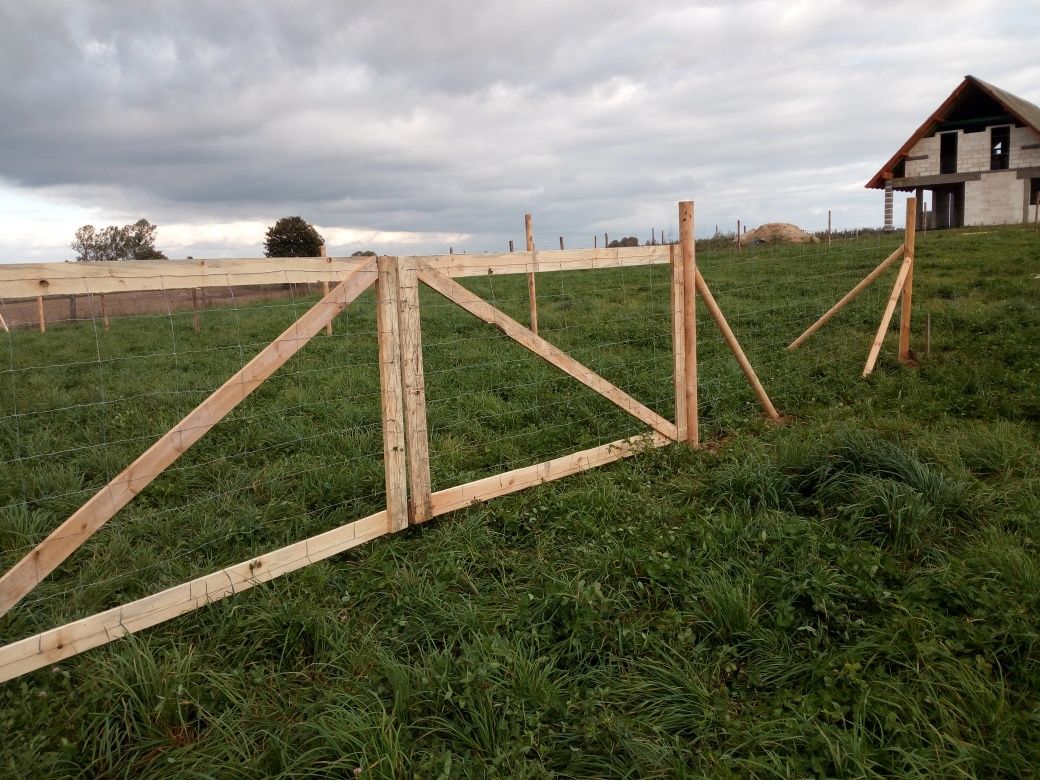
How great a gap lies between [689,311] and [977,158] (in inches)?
1176

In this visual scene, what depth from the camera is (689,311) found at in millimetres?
Result: 5934

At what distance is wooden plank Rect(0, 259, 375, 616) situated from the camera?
3.06 meters

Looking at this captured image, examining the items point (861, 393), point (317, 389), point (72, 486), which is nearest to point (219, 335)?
point (317, 389)

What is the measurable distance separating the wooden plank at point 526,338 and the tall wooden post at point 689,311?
0.82 feet

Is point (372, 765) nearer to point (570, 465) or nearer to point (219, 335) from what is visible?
point (570, 465)

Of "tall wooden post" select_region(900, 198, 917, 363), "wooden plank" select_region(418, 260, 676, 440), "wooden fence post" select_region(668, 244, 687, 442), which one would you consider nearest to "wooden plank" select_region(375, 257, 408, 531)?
"wooden plank" select_region(418, 260, 676, 440)

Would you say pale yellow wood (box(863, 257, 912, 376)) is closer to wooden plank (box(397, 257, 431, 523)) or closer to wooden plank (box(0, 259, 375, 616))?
wooden plank (box(397, 257, 431, 523))

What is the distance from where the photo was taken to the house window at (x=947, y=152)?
29.4 meters

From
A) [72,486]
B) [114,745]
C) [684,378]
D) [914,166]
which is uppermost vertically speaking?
[914,166]

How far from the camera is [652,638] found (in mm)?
3146

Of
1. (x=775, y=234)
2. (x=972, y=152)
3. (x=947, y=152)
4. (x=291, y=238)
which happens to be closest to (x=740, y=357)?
(x=775, y=234)

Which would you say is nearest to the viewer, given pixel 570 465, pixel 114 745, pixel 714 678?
pixel 114 745

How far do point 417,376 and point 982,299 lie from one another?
11430 millimetres

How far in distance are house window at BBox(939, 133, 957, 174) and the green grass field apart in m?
27.8
